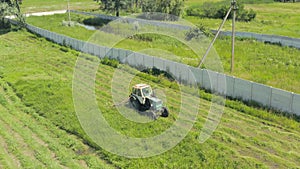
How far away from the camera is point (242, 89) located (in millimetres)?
23703

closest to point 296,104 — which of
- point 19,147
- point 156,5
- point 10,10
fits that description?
point 19,147

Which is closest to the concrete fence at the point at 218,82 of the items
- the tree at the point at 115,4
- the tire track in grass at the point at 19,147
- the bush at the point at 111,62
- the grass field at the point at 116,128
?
the bush at the point at 111,62

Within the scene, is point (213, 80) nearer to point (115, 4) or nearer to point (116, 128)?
point (116, 128)

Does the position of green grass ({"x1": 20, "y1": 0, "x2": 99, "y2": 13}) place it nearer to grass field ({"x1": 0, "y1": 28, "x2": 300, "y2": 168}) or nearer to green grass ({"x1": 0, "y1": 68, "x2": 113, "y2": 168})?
grass field ({"x1": 0, "y1": 28, "x2": 300, "y2": 168})

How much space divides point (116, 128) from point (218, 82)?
9.37 meters

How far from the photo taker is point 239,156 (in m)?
16.8

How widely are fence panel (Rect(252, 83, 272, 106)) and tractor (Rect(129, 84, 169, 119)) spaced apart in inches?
259

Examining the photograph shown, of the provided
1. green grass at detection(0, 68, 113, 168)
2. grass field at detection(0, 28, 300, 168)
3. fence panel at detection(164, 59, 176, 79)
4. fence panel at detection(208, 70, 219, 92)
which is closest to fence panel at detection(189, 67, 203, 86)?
fence panel at detection(208, 70, 219, 92)

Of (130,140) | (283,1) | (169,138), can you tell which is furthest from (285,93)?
(283,1)

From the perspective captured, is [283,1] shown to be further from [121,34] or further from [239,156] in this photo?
[239,156]

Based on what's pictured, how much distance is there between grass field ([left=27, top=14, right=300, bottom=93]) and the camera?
2816 cm

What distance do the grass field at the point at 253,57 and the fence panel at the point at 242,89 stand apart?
12.7 feet

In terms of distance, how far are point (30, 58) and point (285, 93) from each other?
1102 inches

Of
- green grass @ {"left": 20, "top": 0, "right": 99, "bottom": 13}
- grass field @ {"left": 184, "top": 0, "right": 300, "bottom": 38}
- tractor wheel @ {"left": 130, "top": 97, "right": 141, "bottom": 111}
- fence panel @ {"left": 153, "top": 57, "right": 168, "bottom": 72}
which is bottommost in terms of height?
tractor wheel @ {"left": 130, "top": 97, "right": 141, "bottom": 111}
